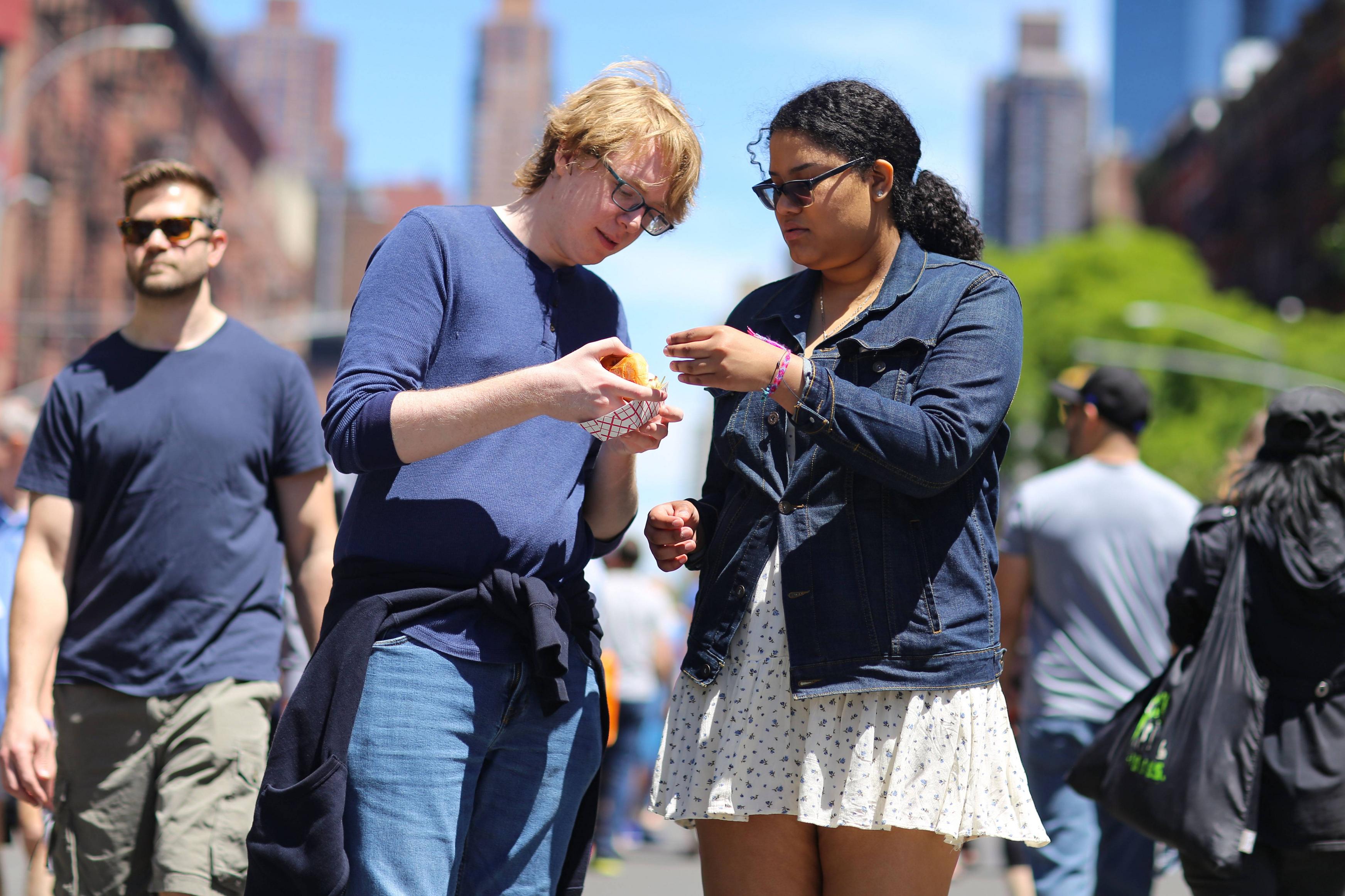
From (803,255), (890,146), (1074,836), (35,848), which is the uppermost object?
(890,146)

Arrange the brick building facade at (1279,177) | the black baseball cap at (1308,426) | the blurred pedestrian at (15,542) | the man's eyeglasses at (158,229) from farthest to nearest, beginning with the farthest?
the brick building facade at (1279,177) → the blurred pedestrian at (15,542) → the black baseball cap at (1308,426) → the man's eyeglasses at (158,229)

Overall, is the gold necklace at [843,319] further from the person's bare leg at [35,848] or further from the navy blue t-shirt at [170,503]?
the person's bare leg at [35,848]

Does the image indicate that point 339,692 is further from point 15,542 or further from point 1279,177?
point 1279,177

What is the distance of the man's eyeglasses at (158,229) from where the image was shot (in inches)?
156

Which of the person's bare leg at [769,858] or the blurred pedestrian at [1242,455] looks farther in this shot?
the blurred pedestrian at [1242,455]

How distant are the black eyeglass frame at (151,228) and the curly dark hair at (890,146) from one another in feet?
5.50

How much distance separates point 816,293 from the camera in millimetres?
3211

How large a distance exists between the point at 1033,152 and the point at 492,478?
192558mm

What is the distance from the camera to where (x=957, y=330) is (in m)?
2.90

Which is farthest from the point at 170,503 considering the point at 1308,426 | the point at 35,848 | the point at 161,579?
the point at 1308,426

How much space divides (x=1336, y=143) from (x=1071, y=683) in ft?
153

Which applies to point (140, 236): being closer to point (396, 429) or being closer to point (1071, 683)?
point (396, 429)

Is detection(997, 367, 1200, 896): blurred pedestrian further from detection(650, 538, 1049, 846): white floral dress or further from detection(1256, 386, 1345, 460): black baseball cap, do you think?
detection(650, 538, 1049, 846): white floral dress

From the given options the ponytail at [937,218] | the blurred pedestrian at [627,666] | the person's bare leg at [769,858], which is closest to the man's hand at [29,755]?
the person's bare leg at [769,858]
